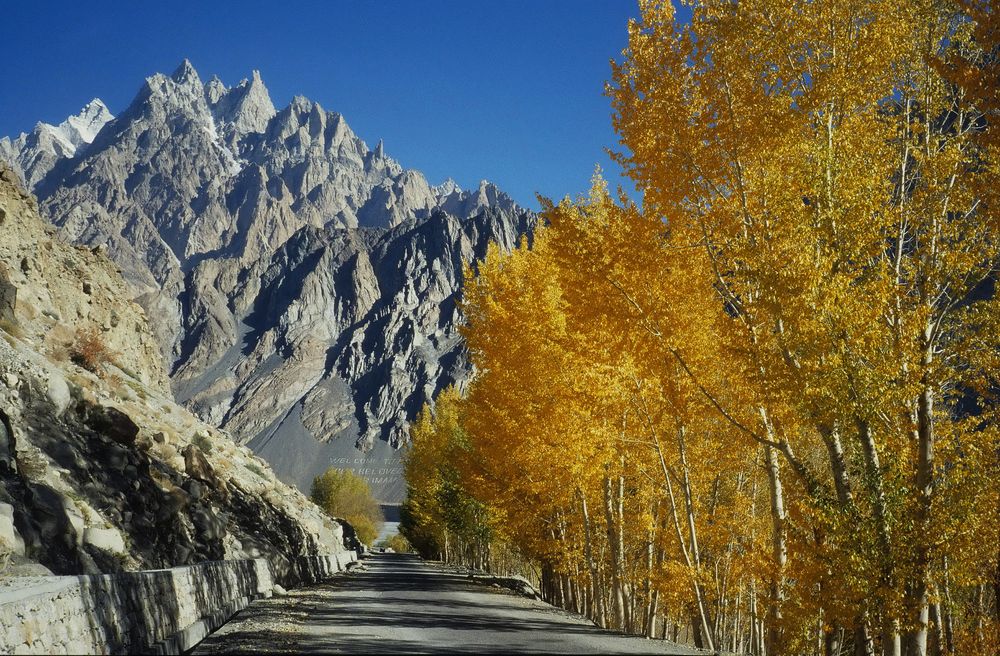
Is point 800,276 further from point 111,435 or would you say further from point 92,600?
point 111,435

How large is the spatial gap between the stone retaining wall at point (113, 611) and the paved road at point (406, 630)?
42 cm

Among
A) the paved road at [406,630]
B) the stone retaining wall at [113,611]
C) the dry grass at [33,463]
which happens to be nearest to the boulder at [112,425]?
the dry grass at [33,463]

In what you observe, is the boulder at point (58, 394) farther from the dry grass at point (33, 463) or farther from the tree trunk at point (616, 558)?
the tree trunk at point (616, 558)

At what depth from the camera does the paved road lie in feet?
32.9

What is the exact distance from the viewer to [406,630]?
12.4 metres

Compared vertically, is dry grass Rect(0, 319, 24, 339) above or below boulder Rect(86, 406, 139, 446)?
above

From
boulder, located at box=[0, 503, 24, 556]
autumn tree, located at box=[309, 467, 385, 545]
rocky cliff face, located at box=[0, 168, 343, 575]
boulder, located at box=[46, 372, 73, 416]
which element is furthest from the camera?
autumn tree, located at box=[309, 467, 385, 545]

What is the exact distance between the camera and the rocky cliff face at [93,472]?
11.0 m

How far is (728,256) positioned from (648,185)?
4.70 feet

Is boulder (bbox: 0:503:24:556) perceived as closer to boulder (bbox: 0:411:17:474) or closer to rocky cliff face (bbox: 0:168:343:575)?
rocky cliff face (bbox: 0:168:343:575)

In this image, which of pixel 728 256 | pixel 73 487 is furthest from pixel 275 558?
pixel 728 256

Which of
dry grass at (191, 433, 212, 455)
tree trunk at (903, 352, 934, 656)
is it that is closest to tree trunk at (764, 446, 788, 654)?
tree trunk at (903, 352, 934, 656)

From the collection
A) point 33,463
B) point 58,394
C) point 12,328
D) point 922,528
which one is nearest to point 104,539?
point 33,463

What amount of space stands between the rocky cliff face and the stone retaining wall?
5.10 feet
